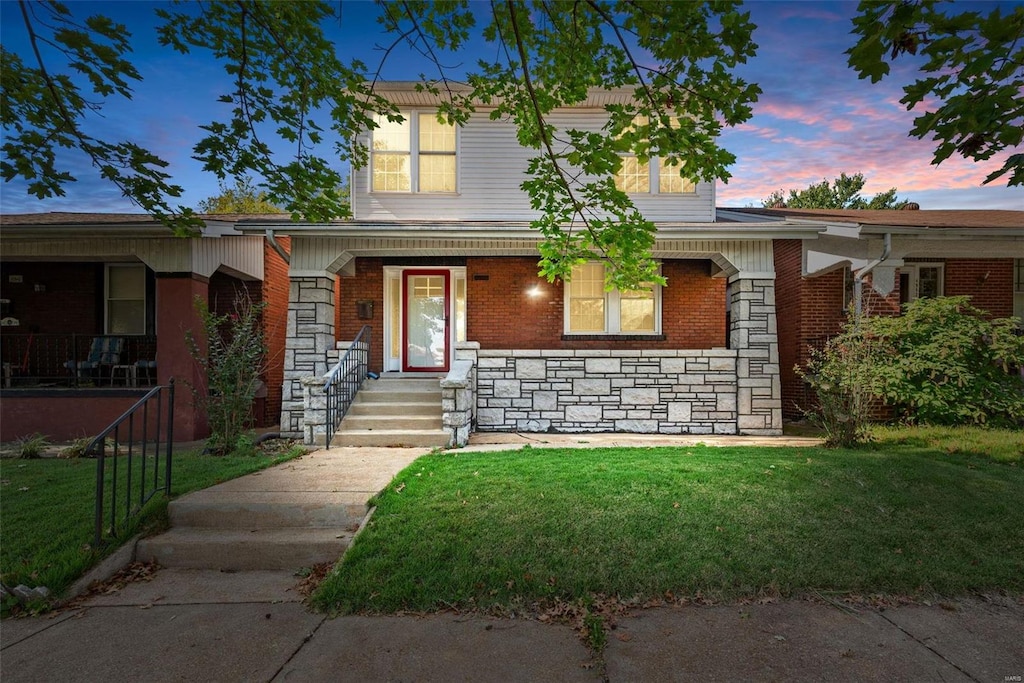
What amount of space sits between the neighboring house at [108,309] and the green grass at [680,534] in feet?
19.9

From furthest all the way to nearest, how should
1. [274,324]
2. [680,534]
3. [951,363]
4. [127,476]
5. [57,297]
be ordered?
1. [274,324]
2. [57,297]
3. [951,363]
4. [127,476]
5. [680,534]

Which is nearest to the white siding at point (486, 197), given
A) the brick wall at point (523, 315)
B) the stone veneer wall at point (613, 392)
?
the brick wall at point (523, 315)

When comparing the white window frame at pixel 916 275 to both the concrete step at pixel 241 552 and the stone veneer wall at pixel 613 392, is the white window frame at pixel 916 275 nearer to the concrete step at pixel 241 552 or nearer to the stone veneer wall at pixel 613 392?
→ the stone veneer wall at pixel 613 392

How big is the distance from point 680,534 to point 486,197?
25.6ft

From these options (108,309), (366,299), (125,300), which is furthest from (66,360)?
(366,299)

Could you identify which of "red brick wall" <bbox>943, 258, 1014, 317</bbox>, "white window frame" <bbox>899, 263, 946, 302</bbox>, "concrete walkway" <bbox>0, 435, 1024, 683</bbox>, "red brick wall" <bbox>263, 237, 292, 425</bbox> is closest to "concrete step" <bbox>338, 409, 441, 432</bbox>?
"red brick wall" <bbox>263, 237, 292, 425</bbox>

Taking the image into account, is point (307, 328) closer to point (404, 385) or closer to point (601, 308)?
point (404, 385)

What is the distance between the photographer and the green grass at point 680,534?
329cm

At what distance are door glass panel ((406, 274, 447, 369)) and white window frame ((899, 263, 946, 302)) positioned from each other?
9.73 m

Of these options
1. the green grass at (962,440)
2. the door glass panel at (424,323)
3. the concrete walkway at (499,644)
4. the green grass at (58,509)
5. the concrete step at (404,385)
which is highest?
the door glass panel at (424,323)

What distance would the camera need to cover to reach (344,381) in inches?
332

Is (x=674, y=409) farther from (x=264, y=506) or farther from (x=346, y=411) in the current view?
(x=264, y=506)

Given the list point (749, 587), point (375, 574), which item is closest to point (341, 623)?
point (375, 574)

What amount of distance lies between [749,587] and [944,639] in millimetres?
969
